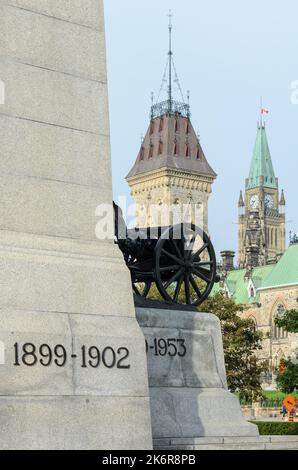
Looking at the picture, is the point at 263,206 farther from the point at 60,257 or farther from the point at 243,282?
the point at 60,257

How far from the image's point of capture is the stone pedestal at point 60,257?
10.6 m

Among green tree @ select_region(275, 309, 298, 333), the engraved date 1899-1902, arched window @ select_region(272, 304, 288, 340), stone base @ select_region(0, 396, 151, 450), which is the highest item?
the engraved date 1899-1902

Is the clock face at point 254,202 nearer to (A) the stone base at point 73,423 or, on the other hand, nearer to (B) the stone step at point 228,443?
(B) the stone step at point 228,443

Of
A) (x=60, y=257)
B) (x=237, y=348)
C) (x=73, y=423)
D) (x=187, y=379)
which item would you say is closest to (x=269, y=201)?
(x=237, y=348)

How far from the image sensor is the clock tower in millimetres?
177375

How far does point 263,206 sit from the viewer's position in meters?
183

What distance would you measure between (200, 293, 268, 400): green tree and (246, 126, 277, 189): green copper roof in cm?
12822

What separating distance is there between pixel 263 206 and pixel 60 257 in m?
173

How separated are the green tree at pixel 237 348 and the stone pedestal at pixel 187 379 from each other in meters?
36.0

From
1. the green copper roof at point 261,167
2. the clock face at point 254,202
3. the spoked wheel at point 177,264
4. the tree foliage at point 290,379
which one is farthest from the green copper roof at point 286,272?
the spoked wheel at point 177,264

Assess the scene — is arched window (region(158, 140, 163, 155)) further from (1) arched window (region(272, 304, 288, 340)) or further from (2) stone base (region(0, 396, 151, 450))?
(2) stone base (region(0, 396, 151, 450))

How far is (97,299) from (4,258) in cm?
126

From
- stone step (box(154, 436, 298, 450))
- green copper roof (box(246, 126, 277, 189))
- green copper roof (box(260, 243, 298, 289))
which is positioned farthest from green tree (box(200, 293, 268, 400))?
green copper roof (box(246, 126, 277, 189))
